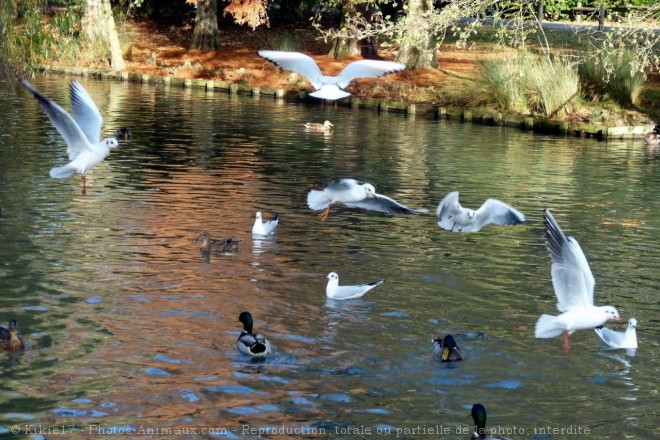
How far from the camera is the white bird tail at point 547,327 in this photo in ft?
37.5

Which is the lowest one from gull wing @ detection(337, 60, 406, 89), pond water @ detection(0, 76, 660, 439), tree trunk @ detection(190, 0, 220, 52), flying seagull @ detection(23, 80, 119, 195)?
pond water @ detection(0, 76, 660, 439)

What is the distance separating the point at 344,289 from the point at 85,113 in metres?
5.25

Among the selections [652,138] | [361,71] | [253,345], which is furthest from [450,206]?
[652,138]

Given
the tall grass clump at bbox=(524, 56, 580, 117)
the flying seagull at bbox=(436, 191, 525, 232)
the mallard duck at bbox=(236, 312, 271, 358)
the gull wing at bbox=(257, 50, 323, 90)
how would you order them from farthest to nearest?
the tall grass clump at bbox=(524, 56, 580, 117), the gull wing at bbox=(257, 50, 323, 90), the flying seagull at bbox=(436, 191, 525, 232), the mallard duck at bbox=(236, 312, 271, 358)

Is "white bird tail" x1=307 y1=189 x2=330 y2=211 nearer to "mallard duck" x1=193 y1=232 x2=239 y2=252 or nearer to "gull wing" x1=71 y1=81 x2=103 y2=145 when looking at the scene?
"mallard duck" x1=193 y1=232 x2=239 y2=252

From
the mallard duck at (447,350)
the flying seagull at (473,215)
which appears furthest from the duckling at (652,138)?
the mallard duck at (447,350)

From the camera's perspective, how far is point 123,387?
10.5m

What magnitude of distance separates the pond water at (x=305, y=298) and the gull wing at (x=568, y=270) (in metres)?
0.68

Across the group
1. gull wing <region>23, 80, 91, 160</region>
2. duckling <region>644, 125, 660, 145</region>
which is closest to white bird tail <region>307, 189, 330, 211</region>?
gull wing <region>23, 80, 91, 160</region>

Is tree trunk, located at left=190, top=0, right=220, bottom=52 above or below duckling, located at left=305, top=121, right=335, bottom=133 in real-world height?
above

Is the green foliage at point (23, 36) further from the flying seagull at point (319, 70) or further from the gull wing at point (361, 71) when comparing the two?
the gull wing at point (361, 71)

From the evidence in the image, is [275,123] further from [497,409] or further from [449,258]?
[497,409]

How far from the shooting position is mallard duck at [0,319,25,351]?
1124 cm

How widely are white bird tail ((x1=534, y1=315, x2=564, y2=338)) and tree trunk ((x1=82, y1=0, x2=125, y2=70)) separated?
36.1 meters
